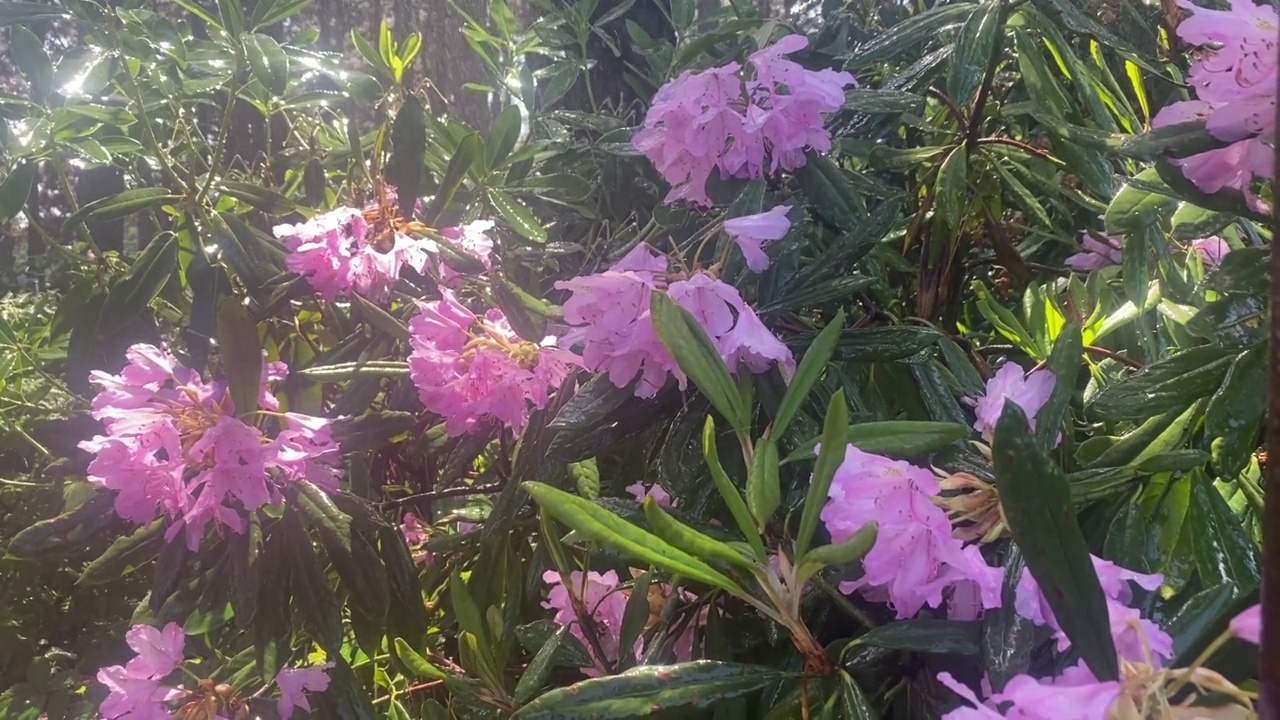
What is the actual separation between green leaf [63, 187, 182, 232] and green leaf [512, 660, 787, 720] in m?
0.78

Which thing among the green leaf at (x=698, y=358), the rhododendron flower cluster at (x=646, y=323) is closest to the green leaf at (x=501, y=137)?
the rhododendron flower cluster at (x=646, y=323)

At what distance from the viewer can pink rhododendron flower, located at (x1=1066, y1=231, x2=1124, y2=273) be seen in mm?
905

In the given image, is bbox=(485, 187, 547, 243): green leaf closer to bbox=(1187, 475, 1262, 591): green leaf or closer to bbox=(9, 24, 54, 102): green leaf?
bbox=(9, 24, 54, 102): green leaf

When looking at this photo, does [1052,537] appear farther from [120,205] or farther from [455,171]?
[120,205]

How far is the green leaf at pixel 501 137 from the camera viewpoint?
0.99m

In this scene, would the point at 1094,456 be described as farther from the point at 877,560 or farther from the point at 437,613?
the point at 437,613

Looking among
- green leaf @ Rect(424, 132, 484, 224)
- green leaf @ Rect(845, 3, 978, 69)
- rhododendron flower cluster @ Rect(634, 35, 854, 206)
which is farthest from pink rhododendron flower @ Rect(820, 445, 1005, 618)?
green leaf @ Rect(424, 132, 484, 224)

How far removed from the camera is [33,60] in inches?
37.1

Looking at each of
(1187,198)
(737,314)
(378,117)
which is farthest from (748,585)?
(378,117)

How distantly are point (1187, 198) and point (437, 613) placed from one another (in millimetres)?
980

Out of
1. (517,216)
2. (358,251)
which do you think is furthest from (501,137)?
(358,251)

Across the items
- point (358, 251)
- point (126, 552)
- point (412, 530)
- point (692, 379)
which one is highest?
point (692, 379)

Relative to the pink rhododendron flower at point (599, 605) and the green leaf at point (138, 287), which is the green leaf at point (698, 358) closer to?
the pink rhododendron flower at point (599, 605)

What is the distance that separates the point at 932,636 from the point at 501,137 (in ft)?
2.55
